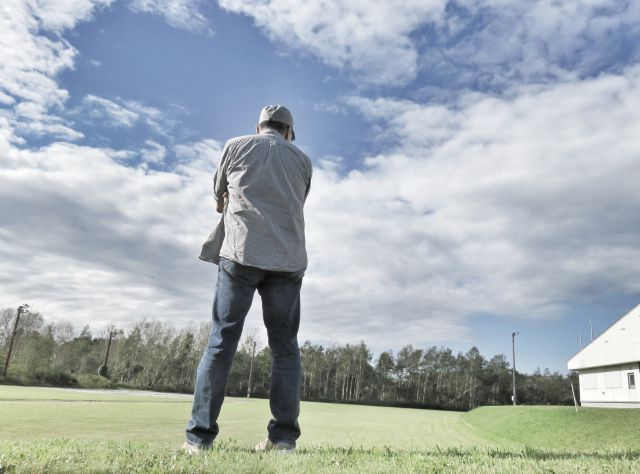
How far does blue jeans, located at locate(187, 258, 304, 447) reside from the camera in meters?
2.57

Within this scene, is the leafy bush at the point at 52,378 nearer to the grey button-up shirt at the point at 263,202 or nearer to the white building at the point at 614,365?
the white building at the point at 614,365

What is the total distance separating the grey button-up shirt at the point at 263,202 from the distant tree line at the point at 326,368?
6016 centimetres

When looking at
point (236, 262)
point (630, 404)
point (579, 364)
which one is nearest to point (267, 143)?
point (236, 262)

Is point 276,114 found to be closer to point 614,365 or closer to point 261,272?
point 261,272

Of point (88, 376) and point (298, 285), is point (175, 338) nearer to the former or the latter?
point (88, 376)

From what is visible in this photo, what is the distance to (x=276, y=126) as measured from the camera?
3234 mm

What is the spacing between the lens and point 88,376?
143 ft

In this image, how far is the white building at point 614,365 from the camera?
23.4m

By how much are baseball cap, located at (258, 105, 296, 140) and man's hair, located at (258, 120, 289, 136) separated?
2cm

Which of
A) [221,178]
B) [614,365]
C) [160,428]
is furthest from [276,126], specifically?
[614,365]

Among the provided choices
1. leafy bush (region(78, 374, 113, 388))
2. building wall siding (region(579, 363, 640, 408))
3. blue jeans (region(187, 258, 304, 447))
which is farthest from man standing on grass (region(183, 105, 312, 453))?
leafy bush (region(78, 374, 113, 388))

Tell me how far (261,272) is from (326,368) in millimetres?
80306

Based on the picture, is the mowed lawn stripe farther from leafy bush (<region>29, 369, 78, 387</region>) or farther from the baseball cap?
leafy bush (<region>29, 369, 78, 387</region>)

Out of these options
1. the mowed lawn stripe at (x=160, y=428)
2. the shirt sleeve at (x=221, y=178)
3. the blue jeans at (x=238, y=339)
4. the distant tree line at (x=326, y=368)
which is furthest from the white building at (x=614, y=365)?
the distant tree line at (x=326, y=368)
